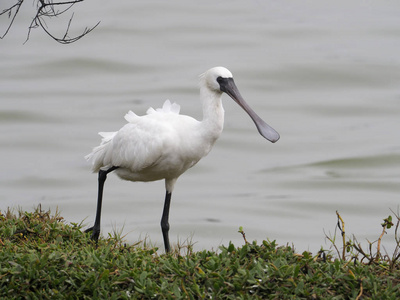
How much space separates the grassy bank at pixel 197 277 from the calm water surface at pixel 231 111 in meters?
3.95

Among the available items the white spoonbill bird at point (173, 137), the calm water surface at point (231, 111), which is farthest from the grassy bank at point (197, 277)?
the calm water surface at point (231, 111)

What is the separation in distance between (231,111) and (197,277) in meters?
13.5

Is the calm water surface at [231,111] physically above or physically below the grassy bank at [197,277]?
above

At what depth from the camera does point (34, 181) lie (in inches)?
626

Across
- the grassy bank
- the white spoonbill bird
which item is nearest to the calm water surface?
the white spoonbill bird

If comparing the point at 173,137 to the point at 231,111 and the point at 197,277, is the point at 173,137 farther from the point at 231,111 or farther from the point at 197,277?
the point at 231,111

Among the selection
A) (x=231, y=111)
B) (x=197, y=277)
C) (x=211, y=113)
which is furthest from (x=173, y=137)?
(x=231, y=111)

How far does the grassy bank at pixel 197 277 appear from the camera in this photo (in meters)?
5.56

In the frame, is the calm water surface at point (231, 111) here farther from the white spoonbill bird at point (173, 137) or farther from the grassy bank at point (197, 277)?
the grassy bank at point (197, 277)

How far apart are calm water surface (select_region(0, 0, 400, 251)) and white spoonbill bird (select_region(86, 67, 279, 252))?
2086 millimetres

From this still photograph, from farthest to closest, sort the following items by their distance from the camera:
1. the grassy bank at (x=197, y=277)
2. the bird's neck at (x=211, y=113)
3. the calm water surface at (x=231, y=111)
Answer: the calm water surface at (x=231, y=111), the bird's neck at (x=211, y=113), the grassy bank at (x=197, y=277)

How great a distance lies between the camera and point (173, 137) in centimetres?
762

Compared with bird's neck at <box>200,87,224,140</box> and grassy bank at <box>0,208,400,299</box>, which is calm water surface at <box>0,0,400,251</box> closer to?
bird's neck at <box>200,87,224,140</box>

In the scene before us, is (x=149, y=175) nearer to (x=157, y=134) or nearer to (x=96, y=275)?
(x=157, y=134)
